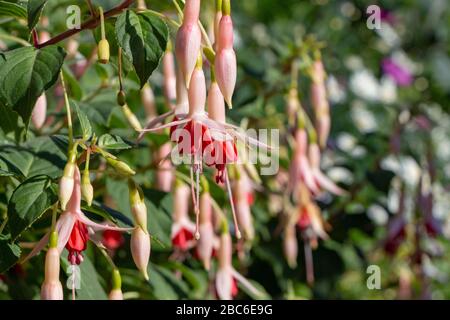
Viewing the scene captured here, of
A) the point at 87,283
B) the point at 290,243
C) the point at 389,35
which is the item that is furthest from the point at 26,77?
the point at 389,35

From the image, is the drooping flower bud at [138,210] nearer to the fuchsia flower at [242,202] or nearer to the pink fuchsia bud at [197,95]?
the pink fuchsia bud at [197,95]

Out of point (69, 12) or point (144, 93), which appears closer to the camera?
point (69, 12)

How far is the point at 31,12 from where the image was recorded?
0.80 m

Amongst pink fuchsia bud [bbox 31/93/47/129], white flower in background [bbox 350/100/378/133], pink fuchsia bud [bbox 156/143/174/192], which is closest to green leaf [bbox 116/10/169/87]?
pink fuchsia bud [bbox 31/93/47/129]

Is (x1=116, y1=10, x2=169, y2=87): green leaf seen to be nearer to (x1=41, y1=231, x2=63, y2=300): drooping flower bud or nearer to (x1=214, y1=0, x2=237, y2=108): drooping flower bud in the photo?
(x1=214, y1=0, x2=237, y2=108): drooping flower bud

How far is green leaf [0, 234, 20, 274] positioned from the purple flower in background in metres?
2.14

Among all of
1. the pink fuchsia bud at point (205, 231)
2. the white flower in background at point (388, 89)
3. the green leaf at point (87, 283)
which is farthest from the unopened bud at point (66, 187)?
the white flower in background at point (388, 89)

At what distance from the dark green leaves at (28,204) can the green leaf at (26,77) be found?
6 centimetres

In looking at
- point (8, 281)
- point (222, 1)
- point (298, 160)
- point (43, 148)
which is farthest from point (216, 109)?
point (298, 160)

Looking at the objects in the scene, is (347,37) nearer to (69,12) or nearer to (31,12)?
(69,12)

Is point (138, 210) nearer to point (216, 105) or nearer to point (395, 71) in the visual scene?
point (216, 105)

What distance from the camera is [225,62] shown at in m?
0.83

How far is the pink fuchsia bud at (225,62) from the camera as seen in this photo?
2.73 feet
